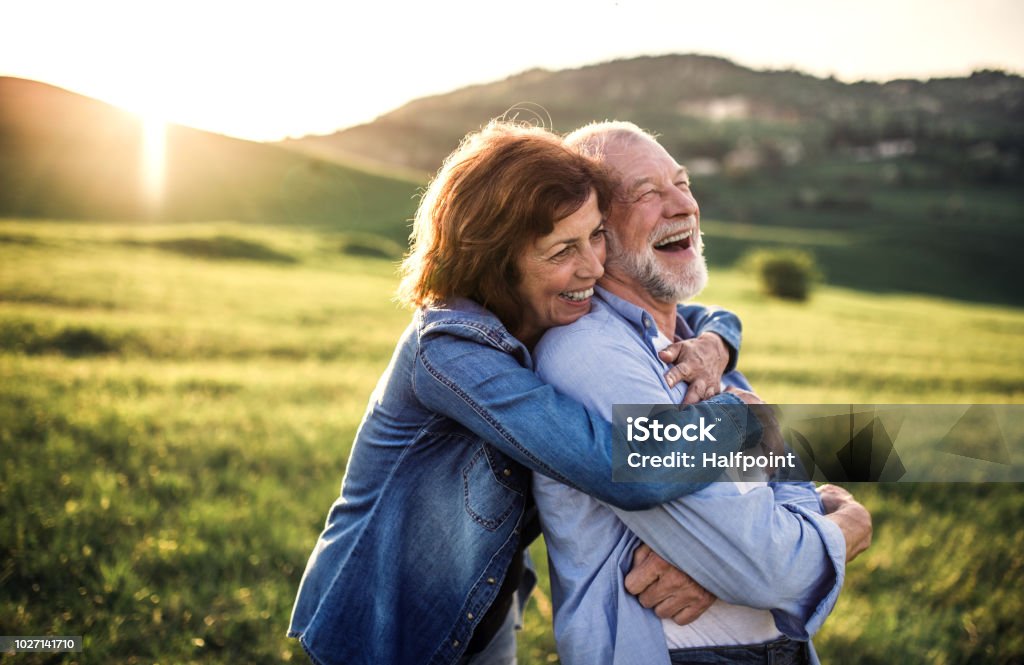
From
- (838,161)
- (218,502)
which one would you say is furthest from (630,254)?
(838,161)

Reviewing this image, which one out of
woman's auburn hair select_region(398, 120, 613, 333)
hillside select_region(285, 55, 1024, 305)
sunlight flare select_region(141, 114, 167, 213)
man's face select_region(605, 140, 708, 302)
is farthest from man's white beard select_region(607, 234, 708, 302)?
sunlight flare select_region(141, 114, 167, 213)

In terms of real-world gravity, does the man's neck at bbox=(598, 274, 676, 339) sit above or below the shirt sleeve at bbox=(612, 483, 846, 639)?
above

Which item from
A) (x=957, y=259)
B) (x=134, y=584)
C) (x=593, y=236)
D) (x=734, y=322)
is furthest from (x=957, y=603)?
(x=957, y=259)

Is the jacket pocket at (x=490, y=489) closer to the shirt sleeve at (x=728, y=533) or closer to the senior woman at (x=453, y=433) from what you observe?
the senior woman at (x=453, y=433)

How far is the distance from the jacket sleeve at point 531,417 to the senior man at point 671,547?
0.15 metres

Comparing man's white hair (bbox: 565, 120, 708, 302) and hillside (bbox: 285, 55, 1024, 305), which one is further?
hillside (bbox: 285, 55, 1024, 305)

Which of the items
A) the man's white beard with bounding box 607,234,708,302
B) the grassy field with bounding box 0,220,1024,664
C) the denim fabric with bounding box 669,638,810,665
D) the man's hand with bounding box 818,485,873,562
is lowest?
the grassy field with bounding box 0,220,1024,664

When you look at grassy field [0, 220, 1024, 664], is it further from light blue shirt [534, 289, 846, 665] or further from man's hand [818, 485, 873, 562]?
man's hand [818, 485, 873, 562]

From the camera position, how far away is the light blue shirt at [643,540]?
2.25 meters

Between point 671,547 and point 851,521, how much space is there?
2.88 feet

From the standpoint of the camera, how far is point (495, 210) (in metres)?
2.58

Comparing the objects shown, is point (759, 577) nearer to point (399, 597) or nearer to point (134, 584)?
point (399, 597)

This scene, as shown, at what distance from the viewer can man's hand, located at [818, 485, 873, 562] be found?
2.64 meters

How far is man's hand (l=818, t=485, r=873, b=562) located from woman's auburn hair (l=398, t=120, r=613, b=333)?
154 centimetres
